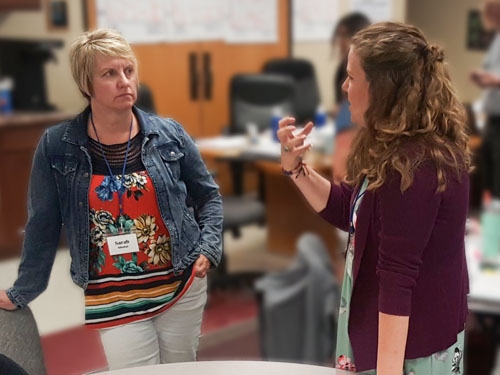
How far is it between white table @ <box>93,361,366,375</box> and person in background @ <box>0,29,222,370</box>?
0.04 metres

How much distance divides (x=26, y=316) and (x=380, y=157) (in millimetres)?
636

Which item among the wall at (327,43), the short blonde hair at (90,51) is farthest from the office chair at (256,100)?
the short blonde hair at (90,51)

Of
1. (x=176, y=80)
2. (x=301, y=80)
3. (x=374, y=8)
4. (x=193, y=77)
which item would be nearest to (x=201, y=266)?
(x=176, y=80)

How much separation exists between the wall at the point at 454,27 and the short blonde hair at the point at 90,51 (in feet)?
19.6

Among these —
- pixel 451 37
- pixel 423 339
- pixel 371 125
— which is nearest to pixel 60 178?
pixel 371 125

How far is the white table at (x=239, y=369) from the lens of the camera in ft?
3.40

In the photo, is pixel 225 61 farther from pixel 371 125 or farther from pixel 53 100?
pixel 371 125

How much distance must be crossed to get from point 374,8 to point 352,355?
18.2 feet

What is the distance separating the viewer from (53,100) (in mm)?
4348

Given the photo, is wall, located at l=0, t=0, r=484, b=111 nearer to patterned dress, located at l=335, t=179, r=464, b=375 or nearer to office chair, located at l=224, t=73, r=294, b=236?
office chair, located at l=224, t=73, r=294, b=236

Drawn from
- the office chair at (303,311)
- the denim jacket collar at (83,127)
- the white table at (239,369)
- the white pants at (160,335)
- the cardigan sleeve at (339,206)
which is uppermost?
the denim jacket collar at (83,127)

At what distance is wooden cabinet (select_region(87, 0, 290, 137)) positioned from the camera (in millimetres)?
4902

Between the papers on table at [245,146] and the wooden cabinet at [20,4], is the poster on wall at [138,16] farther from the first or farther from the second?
the papers on table at [245,146]

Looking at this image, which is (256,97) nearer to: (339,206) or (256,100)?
(256,100)
